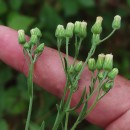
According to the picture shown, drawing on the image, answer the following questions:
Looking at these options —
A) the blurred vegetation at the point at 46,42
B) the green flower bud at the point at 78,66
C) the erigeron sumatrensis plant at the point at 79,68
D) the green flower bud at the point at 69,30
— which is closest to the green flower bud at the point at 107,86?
the erigeron sumatrensis plant at the point at 79,68

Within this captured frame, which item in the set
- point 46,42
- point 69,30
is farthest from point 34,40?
point 46,42

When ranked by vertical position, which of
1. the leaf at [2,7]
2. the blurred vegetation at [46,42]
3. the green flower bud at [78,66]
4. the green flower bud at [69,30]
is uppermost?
the green flower bud at [69,30]

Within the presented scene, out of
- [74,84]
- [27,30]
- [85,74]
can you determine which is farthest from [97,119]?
[27,30]

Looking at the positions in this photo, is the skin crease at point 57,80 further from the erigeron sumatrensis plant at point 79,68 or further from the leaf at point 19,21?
the leaf at point 19,21

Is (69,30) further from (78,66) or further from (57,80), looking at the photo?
(57,80)

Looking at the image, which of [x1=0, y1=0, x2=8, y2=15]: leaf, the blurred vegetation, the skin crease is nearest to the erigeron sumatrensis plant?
the skin crease

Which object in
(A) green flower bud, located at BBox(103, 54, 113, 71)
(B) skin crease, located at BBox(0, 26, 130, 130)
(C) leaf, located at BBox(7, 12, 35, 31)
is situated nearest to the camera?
(A) green flower bud, located at BBox(103, 54, 113, 71)

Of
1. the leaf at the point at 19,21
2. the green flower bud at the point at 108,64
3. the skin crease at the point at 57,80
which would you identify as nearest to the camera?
the green flower bud at the point at 108,64

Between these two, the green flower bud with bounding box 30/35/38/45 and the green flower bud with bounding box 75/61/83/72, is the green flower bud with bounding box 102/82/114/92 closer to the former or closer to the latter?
the green flower bud with bounding box 75/61/83/72
